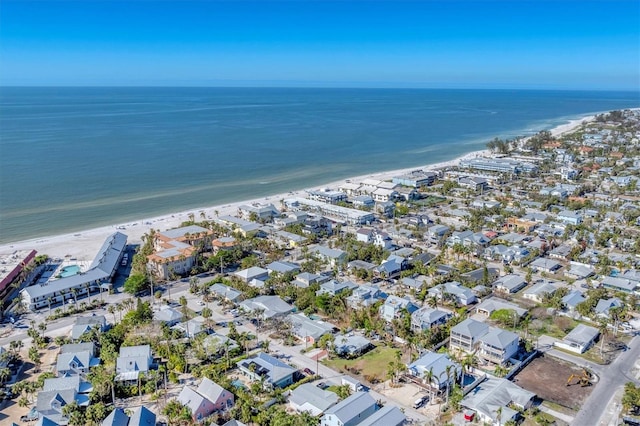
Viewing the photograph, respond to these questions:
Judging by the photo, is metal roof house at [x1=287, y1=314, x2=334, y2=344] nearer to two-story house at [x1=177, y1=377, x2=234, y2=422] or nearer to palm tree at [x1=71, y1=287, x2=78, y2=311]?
two-story house at [x1=177, y1=377, x2=234, y2=422]

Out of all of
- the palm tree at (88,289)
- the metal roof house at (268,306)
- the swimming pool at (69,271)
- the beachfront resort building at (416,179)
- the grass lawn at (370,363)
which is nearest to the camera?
the grass lawn at (370,363)

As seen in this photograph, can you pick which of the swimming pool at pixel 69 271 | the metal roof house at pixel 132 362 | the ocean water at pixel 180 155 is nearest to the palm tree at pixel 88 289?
the swimming pool at pixel 69 271

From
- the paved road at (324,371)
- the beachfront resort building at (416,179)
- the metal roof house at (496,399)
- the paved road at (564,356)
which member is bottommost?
the paved road at (324,371)

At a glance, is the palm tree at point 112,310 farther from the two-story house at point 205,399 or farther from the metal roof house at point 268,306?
the two-story house at point 205,399

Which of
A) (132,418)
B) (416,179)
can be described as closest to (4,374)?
(132,418)

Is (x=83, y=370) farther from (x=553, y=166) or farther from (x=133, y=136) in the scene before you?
(x=133, y=136)

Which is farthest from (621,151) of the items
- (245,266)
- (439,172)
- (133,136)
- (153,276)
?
(133,136)

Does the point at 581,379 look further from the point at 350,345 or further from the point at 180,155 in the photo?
the point at 180,155
